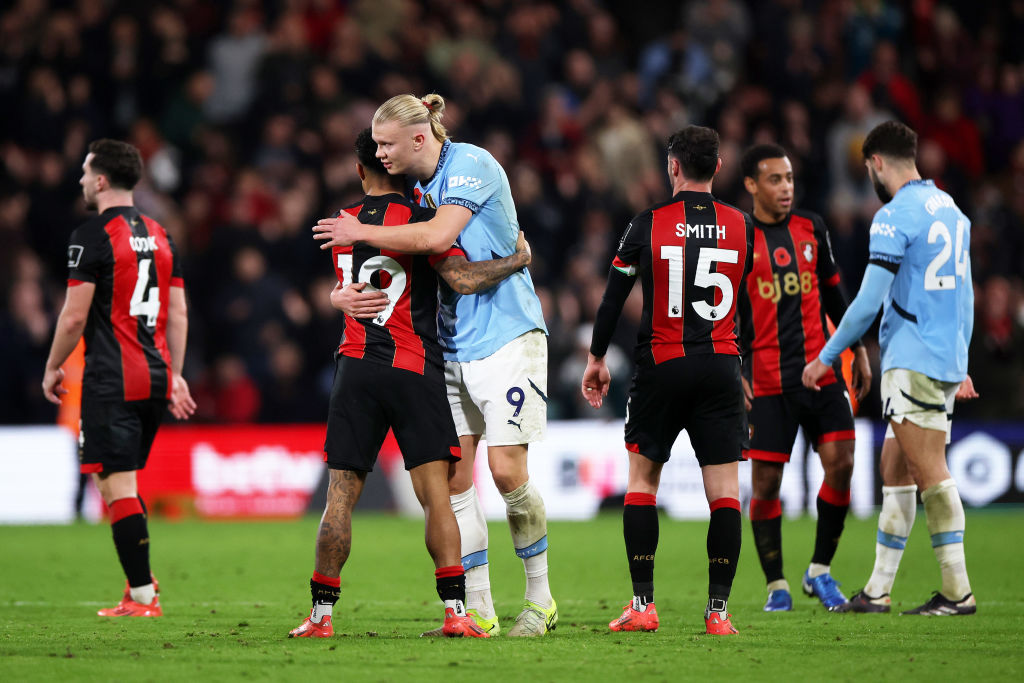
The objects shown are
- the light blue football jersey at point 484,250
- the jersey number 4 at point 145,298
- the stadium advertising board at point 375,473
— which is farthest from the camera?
the stadium advertising board at point 375,473

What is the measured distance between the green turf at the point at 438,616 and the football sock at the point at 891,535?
273 mm

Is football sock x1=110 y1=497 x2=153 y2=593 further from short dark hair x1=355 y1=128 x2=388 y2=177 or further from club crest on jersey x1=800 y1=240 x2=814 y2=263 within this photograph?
club crest on jersey x1=800 y1=240 x2=814 y2=263

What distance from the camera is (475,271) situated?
6.04 metres

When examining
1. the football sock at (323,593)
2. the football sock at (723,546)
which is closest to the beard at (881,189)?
the football sock at (723,546)

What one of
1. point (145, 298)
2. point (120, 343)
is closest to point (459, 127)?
point (145, 298)

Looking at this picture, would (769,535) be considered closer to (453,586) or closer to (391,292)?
(453,586)

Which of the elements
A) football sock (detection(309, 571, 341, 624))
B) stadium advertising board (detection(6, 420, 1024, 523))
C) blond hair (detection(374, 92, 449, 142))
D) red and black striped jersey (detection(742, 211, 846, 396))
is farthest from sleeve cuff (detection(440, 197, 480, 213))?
stadium advertising board (detection(6, 420, 1024, 523))

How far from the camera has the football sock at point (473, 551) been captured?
245 inches

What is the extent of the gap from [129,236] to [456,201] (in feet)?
7.19

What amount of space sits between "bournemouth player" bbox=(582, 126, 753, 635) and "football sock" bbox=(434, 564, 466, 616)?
0.85 meters

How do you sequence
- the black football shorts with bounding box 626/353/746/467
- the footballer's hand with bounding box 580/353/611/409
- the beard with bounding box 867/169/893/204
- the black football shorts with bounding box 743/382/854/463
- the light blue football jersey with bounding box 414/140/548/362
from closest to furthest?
1. the light blue football jersey with bounding box 414/140/548/362
2. the black football shorts with bounding box 626/353/746/467
3. the footballer's hand with bounding box 580/353/611/409
4. the beard with bounding box 867/169/893/204
5. the black football shorts with bounding box 743/382/854/463

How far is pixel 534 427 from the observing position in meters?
6.12

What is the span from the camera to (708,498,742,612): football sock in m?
6.14

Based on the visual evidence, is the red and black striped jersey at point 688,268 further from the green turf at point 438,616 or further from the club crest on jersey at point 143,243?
the club crest on jersey at point 143,243
